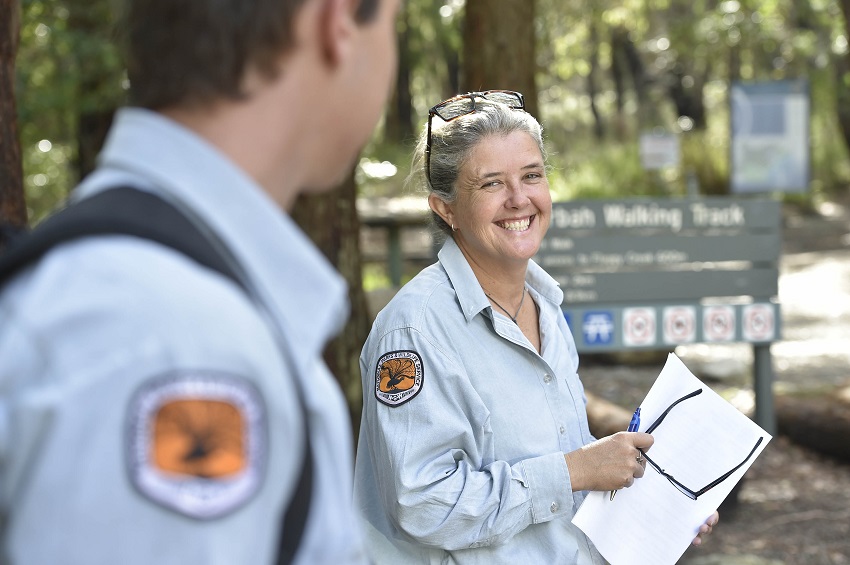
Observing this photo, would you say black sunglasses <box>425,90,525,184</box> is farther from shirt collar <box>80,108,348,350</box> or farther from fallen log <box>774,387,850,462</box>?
fallen log <box>774,387,850,462</box>

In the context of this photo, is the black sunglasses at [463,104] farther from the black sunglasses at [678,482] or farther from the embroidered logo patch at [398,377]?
the black sunglasses at [678,482]

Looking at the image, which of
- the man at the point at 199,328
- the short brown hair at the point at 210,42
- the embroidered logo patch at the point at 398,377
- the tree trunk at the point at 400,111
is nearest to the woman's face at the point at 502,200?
the embroidered logo patch at the point at 398,377

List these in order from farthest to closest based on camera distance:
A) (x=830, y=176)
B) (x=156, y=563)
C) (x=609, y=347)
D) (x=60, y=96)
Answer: (x=830, y=176) → (x=60, y=96) → (x=609, y=347) → (x=156, y=563)

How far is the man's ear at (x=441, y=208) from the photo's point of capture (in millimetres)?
2795

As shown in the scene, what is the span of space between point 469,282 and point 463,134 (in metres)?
0.39

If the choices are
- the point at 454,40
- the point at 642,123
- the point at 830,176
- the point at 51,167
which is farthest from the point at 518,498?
the point at 642,123

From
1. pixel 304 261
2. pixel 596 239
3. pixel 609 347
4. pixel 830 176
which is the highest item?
pixel 304 261

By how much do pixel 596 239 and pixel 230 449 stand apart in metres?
5.98

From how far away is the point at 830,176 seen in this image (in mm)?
26094

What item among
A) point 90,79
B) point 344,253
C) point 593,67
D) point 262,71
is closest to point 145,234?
point 262,71

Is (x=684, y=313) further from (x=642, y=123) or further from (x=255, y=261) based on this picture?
(x=642, y=123)

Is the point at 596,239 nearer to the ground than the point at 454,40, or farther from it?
nearer to the ground

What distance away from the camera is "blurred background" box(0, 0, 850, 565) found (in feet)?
19.3

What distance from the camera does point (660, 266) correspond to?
22.5 feet
